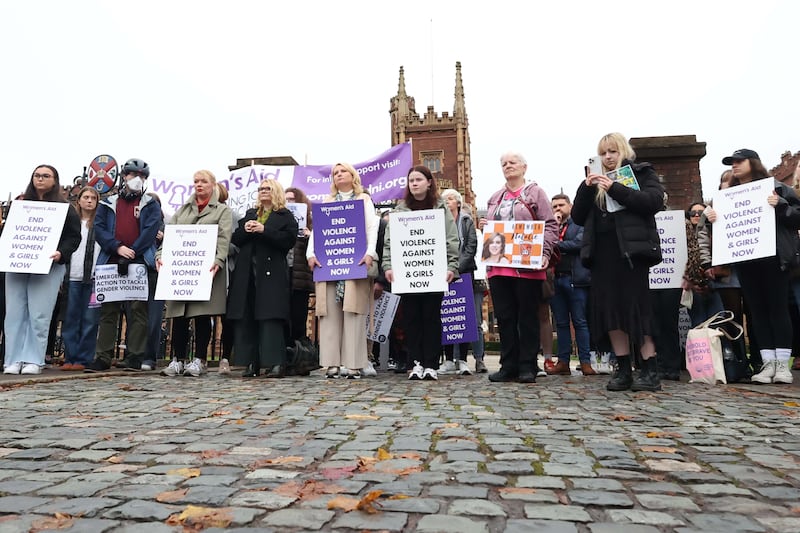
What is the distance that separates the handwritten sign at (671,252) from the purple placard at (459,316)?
7.15 feet

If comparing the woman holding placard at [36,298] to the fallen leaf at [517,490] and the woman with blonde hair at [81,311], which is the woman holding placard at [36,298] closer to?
the woman with blonde hair at [81,311]

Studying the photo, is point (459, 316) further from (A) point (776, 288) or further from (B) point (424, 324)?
(A) point (776, 288)

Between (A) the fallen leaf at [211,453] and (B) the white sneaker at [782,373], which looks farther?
(B) the white sneaker at [782,373]

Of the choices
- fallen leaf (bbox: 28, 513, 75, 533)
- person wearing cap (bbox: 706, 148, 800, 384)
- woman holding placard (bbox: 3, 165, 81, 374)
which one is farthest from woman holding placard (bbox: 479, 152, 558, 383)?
woman holding placard (bbox: 3, 165, 81, 374)

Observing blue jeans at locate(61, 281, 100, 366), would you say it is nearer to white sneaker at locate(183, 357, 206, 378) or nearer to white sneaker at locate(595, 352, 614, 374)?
white sneaker at locate(183, 357, 206, 378)

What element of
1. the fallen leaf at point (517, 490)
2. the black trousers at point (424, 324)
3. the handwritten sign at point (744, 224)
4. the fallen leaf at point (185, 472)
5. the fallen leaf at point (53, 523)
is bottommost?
the fallen leaf at point (517, 490)

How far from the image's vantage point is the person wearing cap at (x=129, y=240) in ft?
24.2

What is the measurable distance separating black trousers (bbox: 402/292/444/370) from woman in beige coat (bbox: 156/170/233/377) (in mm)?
2119

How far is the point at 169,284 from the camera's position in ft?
22.8

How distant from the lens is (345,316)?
22.1 ft

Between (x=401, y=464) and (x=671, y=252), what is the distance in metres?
4.86

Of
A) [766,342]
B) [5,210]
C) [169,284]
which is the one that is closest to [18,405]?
[169,284]

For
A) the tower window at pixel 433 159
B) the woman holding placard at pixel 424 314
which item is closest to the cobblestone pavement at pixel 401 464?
the woman holding placard at pixel 424 314

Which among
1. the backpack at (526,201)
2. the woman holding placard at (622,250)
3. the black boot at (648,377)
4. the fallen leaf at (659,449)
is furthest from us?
the backpack at (526,201)
